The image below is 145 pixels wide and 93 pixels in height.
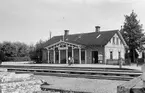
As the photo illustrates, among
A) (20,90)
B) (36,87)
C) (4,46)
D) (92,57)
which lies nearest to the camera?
(20,90)

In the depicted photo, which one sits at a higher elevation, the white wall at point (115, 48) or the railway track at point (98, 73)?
the white wall at point (115, 48)

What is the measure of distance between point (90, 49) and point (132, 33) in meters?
11.5

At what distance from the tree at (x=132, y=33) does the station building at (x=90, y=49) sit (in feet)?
8.51

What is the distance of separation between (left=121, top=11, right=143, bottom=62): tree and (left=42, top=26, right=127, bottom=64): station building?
102 inches

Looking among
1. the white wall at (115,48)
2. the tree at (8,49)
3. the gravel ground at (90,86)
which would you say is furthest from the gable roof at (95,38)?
the gravel ground at (90,86)

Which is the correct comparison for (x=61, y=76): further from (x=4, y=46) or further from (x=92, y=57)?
(x=4, y=46)

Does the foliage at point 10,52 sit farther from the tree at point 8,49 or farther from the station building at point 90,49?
the station building at point 90,49

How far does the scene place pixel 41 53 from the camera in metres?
39.4

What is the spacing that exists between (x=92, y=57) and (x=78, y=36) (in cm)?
758

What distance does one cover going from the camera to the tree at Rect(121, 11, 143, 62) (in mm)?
37469

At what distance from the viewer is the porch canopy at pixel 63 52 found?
31923 millimetres

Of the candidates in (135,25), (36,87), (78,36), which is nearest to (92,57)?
(78,36)

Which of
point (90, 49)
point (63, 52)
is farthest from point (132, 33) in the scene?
point (63, 52)

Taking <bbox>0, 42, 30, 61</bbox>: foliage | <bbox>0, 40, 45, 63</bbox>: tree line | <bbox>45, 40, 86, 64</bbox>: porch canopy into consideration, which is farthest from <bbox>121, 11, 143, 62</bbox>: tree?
<bbox>0, 42, 30, 61</bbox>: foliage
